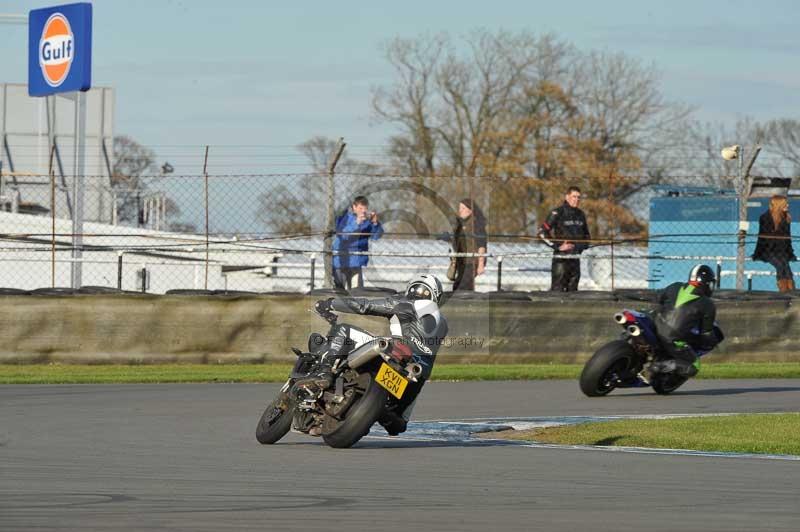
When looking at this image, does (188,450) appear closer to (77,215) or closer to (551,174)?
(77,215)

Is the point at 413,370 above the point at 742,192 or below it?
below

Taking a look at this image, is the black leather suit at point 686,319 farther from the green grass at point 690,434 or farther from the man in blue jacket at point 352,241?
the man in blue jacket at point 352,241

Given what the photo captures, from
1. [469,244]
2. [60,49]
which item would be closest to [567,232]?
[469,244]

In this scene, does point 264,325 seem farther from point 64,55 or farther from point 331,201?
point 64,55

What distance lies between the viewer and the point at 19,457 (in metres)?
8.86

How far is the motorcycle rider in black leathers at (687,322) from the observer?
14.6 meters

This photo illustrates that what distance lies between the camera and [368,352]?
384 inches

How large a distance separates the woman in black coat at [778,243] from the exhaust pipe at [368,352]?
454 inches

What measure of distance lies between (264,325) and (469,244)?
3820mm

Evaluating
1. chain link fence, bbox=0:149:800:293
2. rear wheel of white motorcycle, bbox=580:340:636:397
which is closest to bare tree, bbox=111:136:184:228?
chain link fence, bbox=0:149:800:293

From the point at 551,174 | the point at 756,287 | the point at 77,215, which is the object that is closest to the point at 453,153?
the point at 551,174

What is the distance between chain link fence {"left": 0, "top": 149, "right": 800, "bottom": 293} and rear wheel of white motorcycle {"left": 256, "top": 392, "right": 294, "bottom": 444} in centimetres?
798

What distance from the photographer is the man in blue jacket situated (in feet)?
61.9

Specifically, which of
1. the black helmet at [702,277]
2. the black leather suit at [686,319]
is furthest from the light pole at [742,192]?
the black helmet at [702,277]
